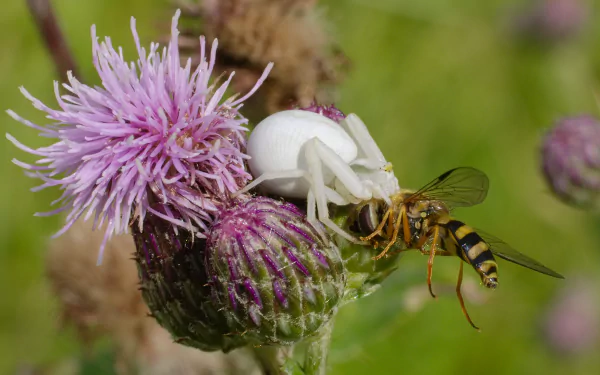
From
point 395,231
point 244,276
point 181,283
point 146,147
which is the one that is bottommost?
point 181,283

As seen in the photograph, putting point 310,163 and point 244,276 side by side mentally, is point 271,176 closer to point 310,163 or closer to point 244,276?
point 310,163

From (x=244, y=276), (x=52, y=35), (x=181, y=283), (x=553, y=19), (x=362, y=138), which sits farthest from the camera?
(x=553, y=19)

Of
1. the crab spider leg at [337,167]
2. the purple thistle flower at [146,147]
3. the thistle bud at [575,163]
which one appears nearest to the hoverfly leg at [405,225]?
the crab spider leg at [337,167]

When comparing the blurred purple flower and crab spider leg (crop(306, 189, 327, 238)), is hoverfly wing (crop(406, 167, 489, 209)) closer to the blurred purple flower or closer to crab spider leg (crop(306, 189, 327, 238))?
crab spider leg (crop(306, 189, 327, 238))

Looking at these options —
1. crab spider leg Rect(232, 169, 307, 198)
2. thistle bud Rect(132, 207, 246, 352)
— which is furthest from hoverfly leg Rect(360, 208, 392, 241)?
thistle bud Rect(132, 207, 246, 352)

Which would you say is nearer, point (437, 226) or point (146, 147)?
point (146, 147)

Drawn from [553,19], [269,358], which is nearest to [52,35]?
[269,358]
